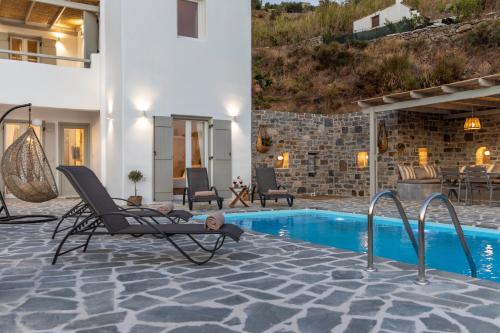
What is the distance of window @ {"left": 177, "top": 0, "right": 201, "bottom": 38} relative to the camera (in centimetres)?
1107

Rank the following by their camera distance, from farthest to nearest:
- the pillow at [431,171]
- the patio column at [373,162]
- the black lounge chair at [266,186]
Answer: the pillow at [431,171]
the patio column at [373,162]
the black lounge chair at [266,186]

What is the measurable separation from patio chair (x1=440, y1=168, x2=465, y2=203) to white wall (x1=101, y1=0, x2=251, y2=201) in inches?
187

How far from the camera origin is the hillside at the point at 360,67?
19156mm

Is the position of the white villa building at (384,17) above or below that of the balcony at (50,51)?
above

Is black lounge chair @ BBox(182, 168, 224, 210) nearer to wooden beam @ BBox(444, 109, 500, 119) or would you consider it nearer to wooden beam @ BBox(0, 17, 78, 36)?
wooden beam @ BBox(0, 17, 78, 36)

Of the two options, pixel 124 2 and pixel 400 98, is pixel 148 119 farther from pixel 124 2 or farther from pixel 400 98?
pixel 400 98

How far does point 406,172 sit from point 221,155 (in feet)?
16.4

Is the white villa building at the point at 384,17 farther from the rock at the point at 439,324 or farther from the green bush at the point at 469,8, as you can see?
the rock at the point at 439,324

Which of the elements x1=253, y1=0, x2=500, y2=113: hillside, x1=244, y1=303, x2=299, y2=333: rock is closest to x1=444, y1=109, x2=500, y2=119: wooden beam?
x1=253, y1=0, x2=500, y2=113: hillside

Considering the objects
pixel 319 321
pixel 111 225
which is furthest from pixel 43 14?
pixel 319 321

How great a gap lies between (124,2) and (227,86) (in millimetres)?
3081

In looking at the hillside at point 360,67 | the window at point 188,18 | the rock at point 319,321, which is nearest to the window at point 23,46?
the window at point 188,18

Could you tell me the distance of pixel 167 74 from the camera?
34.8ft

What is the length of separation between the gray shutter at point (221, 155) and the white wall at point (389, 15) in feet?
57.3
